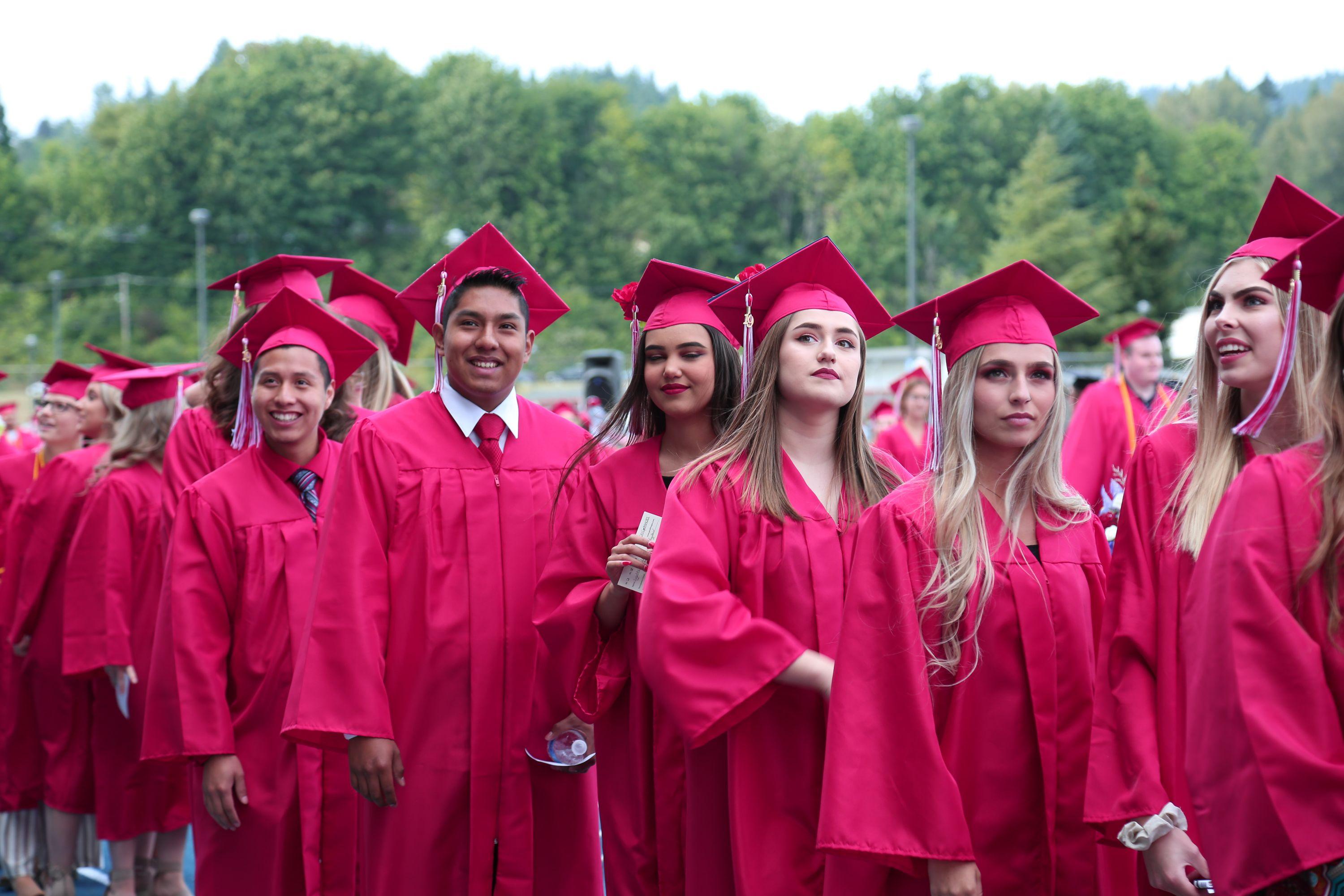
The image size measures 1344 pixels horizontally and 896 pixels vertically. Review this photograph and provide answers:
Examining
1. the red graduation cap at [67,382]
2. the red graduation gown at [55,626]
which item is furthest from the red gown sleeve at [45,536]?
the red graduation cap at [67,382]

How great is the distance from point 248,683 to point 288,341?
112cm

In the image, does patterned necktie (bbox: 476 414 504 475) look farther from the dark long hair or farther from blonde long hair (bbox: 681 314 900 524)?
blonde long hair (bbox: 681 314 900 524)

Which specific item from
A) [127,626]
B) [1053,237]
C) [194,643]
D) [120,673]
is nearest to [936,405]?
[194,643]

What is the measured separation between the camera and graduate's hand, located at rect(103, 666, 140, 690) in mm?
5191

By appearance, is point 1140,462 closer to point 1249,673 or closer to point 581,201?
point 1249,673

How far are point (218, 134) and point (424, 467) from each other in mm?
62776

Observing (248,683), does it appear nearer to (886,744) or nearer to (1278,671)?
(886,744)

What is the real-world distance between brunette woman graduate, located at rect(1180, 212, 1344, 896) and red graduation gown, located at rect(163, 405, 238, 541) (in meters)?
3.72

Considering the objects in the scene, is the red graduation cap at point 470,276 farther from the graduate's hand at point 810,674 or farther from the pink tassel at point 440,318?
the graduate's hand at point 810,674

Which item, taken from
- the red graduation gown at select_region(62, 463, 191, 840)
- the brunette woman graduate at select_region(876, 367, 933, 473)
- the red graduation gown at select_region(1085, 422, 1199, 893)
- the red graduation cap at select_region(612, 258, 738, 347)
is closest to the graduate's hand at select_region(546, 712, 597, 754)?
the red graduation cap at select_region(612, 258, 738, 347)

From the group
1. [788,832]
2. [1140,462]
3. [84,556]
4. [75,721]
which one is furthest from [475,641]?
[75,721]

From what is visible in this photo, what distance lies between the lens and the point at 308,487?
3973 millimetres

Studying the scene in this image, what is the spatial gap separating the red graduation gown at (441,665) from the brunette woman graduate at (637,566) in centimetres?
18

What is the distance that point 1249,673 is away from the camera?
1.89 metres
